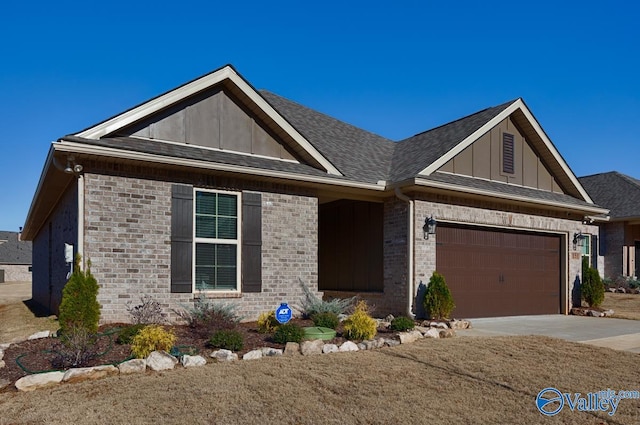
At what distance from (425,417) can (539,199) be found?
1053 centimetres

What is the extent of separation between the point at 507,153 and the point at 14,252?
53.6 metres

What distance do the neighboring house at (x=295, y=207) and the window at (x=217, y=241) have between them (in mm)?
28

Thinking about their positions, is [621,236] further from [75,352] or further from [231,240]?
[75,352]

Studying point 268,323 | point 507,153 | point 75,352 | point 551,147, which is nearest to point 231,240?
point 268,323

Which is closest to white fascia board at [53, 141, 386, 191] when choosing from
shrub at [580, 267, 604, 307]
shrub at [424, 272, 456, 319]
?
shrub at [424, 272, 456, 319]

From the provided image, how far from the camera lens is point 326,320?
961 centimetres

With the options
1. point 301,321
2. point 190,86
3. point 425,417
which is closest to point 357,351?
point 301,321

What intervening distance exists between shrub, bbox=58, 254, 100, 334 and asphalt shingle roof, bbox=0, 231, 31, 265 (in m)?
50.9

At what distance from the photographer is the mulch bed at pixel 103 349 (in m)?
6.66

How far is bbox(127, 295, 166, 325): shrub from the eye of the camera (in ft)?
Answer: 30.1

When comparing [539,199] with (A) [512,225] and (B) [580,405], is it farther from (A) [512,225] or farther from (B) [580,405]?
(B) [580,405]

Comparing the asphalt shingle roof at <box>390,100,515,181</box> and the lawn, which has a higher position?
the asphalt shingle roof at <box>390,100,515,181</box>

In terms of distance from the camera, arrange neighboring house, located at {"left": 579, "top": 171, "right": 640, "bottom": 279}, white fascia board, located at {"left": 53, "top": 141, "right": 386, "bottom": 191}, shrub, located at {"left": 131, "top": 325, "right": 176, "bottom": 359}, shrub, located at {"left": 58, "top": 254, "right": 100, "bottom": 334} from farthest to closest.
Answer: neighboring house, located at {"left": 579, "top": 171, "right": 640, "bottom": 279} < white fascia board, located at {"left": 53, "top": 141, "right": 386, "bottom": 191} < shrub, located at {"left": 58, "top": 254, "right": 100, "bottom": 334} < shrub, located at {"left": 131, "top": 325, "right": 176, "bottom": 359}

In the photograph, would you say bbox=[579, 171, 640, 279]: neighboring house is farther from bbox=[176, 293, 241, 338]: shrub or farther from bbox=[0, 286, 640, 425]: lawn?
bbox=[176, 293, 241, 338]: shrub
